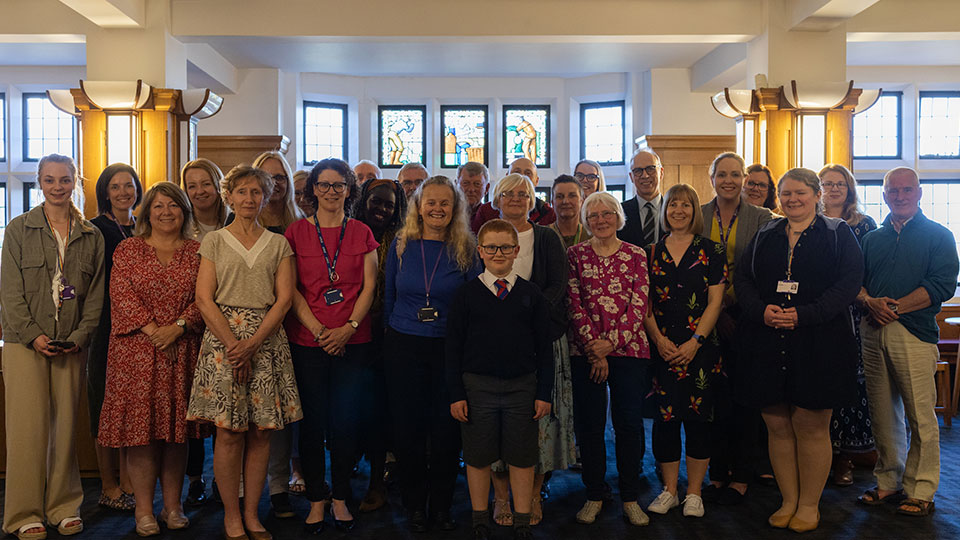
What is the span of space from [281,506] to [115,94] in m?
4.00

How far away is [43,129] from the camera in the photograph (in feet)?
34.8

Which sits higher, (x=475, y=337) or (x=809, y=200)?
(x=809, y=200)

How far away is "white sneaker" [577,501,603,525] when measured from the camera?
3635 millimetres

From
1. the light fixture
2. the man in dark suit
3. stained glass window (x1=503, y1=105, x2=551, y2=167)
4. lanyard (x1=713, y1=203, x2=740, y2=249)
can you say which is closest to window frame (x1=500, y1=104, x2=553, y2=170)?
stained glass window (x1=503, y1=105, x2=551, y2=167)

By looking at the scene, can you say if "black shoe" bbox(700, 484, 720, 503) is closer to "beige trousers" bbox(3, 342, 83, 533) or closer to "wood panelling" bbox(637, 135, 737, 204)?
"beige trousers" bbox(3, 342, 83, 533)

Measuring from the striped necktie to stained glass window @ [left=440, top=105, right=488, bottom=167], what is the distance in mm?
7798

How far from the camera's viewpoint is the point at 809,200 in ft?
11.5

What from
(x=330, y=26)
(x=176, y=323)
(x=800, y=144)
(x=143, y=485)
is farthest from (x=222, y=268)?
(x=800, y=144)

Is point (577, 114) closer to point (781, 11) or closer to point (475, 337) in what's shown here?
point (781, 11)

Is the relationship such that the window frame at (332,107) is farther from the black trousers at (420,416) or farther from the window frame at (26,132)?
the black trousers at (420,416)

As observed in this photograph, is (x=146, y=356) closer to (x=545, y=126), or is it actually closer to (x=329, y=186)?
(x=329, y=186)

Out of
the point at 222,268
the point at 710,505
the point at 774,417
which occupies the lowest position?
the point at 710,505

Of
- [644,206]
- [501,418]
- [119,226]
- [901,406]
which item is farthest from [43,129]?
[901,406]

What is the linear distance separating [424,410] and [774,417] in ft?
5.25
